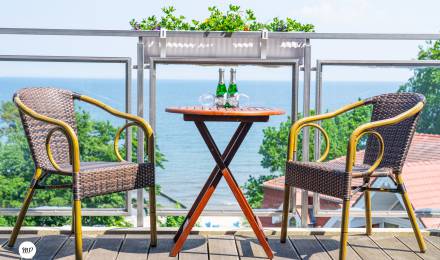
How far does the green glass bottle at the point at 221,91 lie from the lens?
3775 millimetres

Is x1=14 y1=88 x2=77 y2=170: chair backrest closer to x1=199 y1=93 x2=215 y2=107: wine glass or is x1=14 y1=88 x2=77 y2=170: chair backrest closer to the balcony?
the balcony

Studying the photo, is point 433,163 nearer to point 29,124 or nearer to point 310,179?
point 310,179

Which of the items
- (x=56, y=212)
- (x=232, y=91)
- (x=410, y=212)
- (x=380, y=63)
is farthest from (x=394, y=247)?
(x=56, y=212)

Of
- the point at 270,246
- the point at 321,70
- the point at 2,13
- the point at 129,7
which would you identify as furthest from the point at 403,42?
the point at 2,13

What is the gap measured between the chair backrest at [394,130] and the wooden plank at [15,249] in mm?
1963

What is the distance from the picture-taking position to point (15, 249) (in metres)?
3.59

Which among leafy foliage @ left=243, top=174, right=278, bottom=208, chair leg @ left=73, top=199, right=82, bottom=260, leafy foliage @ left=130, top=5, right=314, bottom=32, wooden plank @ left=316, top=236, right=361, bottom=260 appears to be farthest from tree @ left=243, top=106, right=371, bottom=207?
chair leg @ left=73, top=199, right=82, bottom=260

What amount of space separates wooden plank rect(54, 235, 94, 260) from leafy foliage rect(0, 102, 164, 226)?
361 mm

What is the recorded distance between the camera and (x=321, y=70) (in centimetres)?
414

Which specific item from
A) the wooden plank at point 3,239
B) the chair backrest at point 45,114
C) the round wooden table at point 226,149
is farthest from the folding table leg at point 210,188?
the wooden plank at point 3,239

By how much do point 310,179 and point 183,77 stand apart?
45.9 inches

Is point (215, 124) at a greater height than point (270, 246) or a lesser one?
greater

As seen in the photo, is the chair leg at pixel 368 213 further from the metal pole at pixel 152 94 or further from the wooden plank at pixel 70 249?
the wooden plank at pixel 70 249

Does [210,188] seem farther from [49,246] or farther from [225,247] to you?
[49,246]
